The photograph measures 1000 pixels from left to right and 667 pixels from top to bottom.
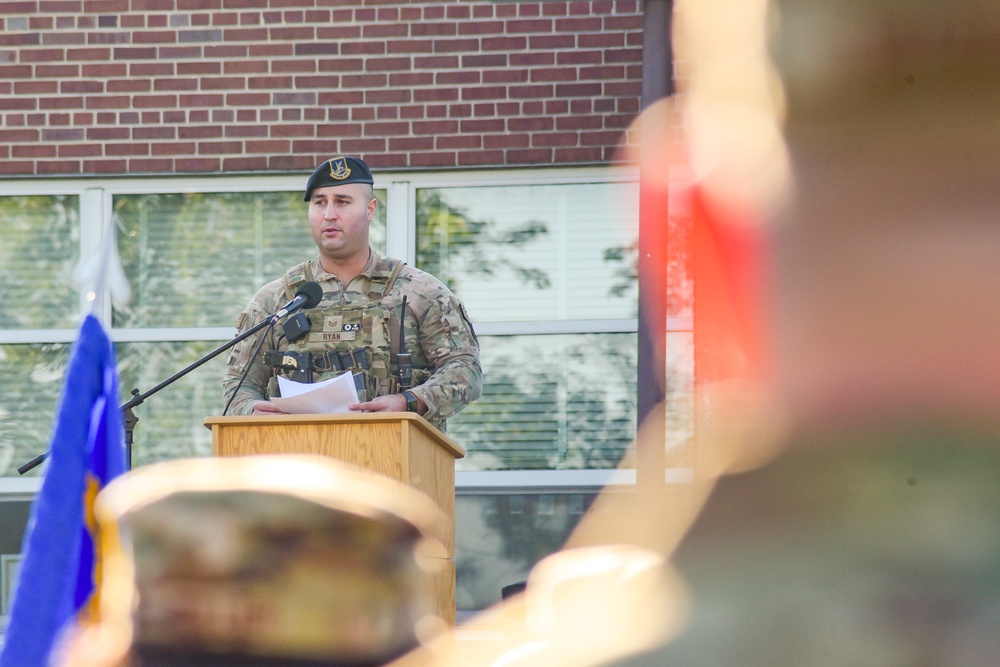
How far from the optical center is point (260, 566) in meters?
1.97

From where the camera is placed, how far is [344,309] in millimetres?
4719

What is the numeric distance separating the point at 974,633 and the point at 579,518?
5701mm

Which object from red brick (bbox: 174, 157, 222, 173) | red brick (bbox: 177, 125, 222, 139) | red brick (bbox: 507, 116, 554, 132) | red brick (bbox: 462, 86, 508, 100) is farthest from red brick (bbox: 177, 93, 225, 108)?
red brick (bbox: 507, 116, 554, 132)

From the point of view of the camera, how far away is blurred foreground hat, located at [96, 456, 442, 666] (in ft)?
6.14

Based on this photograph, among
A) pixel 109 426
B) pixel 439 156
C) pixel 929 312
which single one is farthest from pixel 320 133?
pixel 929 312

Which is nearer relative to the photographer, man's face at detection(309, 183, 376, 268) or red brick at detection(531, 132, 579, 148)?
man's face at detection(309, 183, 376, 268)

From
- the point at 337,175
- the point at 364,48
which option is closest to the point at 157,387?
the point at 337,175

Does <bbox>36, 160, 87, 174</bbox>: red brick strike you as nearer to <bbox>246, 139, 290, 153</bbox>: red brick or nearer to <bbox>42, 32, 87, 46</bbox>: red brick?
<bbox>42, 32, 87, 46</bbox>: red brick

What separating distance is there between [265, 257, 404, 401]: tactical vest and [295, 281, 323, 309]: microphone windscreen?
0.17 meters

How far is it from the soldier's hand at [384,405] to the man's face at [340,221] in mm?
712

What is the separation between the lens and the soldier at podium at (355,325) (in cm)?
464

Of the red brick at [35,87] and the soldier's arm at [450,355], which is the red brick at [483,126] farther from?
the soldier's arm at [450,355]

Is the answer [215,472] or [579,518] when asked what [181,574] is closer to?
[215,472]

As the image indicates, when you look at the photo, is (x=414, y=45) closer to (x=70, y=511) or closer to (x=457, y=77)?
(x=457, y=77)
